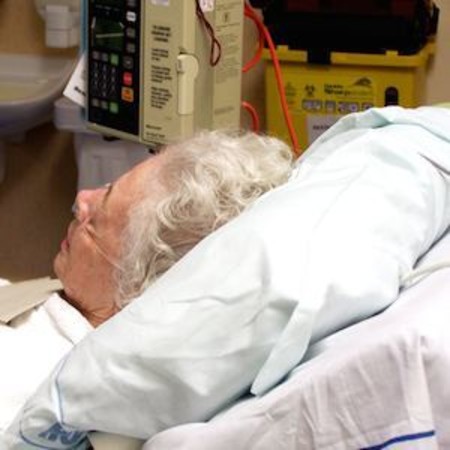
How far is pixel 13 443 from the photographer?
3.51ft

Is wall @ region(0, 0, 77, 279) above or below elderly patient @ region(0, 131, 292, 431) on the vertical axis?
below

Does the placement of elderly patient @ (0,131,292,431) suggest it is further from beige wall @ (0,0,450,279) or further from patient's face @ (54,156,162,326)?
beige wall @ (0,0,450,279)

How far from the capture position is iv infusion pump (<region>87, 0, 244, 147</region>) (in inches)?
81.4

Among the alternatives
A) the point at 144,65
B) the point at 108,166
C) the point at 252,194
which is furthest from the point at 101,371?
the point at 108,166

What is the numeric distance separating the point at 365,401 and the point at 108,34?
1564 mm

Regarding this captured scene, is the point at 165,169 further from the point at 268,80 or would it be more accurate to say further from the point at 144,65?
the point at 268,80

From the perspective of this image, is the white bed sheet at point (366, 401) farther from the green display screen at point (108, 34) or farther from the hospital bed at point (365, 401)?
the green display screen at point (108, 34)

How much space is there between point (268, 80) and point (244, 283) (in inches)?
70.6

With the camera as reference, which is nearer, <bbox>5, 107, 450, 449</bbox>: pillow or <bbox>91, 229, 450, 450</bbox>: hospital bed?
<bbox>91, 229, 450, 450</bbox>: hospital bed

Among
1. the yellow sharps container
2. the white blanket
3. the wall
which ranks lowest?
the wall

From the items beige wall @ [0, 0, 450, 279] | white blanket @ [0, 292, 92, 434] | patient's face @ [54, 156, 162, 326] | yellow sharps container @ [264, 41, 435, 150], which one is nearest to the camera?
white blanket @ [0, 292, 92, 434]

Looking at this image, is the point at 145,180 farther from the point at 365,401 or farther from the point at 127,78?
the point at 127,78

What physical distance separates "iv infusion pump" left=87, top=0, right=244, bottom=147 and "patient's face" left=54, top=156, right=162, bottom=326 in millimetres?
672

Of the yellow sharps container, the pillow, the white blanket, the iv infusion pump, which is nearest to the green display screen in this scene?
the iv infusion pump
